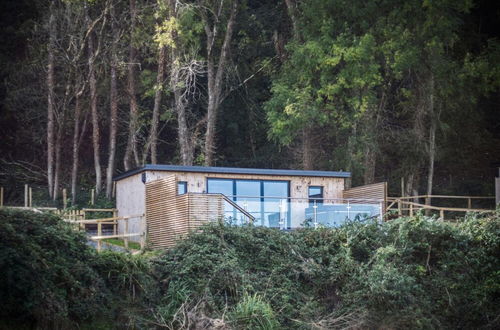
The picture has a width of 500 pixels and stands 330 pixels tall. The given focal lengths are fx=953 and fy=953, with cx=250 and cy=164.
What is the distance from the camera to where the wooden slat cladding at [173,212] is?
86.2ft

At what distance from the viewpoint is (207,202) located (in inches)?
1044

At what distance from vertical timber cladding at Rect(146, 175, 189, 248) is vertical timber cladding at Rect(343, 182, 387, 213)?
6296 millimetres

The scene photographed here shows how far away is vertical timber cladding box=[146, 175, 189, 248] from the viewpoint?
86.8 feet

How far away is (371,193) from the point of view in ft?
97.5

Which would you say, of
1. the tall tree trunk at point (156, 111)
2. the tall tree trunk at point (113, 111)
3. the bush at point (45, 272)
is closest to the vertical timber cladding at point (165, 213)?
the bush at point (45, 272)

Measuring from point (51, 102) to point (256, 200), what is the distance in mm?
15396

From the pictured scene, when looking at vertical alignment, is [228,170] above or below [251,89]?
below

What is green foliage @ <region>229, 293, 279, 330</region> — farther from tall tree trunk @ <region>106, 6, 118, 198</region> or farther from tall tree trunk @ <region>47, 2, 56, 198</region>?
tall tree trunk @ <region>47, 2, 56, 198</region>

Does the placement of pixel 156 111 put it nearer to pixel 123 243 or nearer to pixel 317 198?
pixel 123 243

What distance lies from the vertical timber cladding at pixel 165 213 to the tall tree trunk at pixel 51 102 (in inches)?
492

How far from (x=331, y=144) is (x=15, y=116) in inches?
549

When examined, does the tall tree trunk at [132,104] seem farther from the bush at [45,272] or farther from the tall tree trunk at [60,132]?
the bush at [45,272]

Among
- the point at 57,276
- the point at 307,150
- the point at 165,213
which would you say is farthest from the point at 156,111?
the point at 57,276

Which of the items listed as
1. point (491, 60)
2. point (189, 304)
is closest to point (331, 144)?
point (491, 60)
